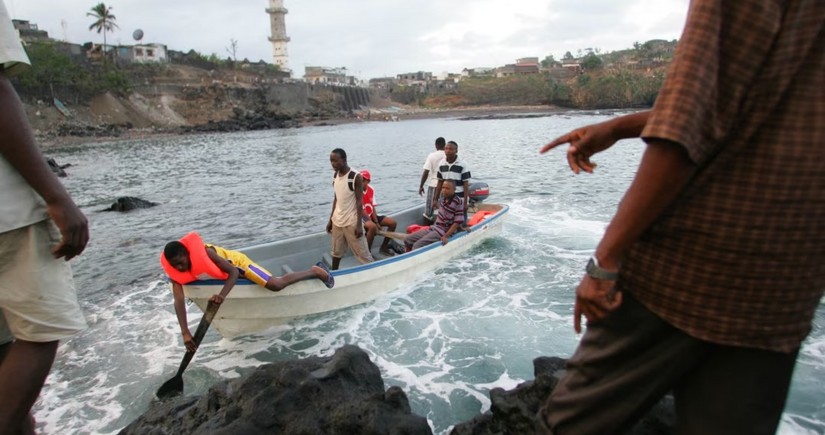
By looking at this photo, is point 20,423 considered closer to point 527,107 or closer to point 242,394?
point 242,394

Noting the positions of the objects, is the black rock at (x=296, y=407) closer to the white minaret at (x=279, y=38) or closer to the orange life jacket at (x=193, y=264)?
the orange life jacket at (x=193, y=264)

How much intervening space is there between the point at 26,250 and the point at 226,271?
383 centimetres

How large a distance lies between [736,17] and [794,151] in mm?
406

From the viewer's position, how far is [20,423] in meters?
2.39

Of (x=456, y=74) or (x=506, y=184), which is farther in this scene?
(x=456, y=74)

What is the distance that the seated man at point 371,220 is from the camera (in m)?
8.94

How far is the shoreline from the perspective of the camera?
45.4m

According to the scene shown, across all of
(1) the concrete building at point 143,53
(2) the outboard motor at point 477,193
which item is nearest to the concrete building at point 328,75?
(1) the concrete building at point 143,53

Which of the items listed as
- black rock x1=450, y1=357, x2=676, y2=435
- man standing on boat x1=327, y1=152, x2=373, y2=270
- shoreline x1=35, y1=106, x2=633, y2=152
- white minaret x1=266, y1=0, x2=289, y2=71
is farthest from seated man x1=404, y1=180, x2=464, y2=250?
white minaret x1=266, y1=0, x2=289, y2=71

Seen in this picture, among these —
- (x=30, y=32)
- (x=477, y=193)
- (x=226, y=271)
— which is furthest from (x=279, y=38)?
(x=226, y=271)

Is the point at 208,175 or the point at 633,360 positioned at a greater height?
the point at 633,360

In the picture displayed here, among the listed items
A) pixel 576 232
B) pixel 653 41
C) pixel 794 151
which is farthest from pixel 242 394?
pixel 653 41

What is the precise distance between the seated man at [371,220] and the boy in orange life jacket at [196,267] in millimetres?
2808

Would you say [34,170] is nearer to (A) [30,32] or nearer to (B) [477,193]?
(B) [477,193]
